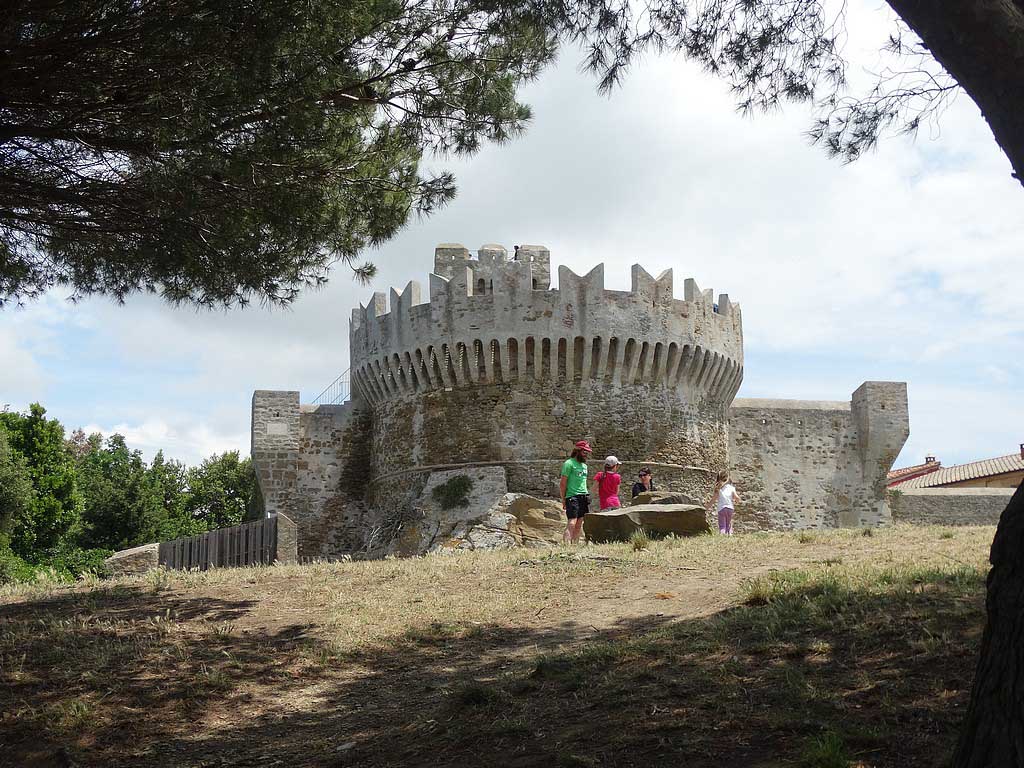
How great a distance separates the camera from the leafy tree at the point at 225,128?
25.4 feet

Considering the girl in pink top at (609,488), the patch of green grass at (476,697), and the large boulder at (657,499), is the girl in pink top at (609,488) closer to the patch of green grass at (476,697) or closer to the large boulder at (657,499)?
the large boulder at (657,499)

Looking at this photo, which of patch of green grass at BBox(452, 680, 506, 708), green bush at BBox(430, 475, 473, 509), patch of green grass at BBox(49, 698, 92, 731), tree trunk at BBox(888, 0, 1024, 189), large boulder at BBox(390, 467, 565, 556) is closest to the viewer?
tree trunk at BBox(888, 0, 1024, 189)

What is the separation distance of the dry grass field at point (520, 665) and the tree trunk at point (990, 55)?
267cm

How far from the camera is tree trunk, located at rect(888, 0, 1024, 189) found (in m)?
4.28

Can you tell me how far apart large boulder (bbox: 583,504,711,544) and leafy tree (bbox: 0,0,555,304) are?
461 cm

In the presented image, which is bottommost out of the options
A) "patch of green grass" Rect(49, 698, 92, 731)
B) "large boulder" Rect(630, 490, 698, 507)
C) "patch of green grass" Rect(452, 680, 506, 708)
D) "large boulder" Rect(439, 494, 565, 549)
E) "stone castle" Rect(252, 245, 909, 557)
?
"patch of green grass" Rect(49, 698, 92, 731)

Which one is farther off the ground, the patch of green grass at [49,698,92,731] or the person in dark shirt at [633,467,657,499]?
the person in dark shirt at [633,467,657,499]

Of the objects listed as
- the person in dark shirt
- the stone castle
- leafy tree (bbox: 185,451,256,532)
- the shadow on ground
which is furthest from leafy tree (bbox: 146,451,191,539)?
the shadow on ground

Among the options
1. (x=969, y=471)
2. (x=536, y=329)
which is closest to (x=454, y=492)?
(x=536, y=329)

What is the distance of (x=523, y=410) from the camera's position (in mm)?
19234

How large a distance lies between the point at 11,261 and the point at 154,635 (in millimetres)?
4456

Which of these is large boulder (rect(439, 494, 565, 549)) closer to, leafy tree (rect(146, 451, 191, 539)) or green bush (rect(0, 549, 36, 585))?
green bush (rect(0, 549, 36, 585))

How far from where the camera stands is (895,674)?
5.50m

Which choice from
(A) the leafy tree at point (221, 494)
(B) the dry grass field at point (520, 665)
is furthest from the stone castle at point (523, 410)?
(A) the leafy tree at point (221, 494)
